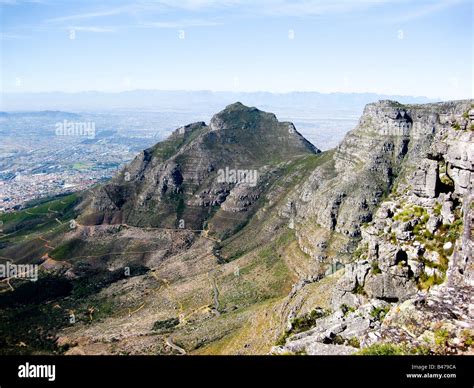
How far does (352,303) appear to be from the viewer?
39.9 metres

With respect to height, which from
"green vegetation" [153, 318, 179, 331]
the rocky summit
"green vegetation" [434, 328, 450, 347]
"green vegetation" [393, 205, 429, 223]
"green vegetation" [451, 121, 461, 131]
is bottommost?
"green vegetation" [153, 318, 179, 331]

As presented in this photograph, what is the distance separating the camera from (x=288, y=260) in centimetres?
12638

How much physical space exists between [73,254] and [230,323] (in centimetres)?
9497

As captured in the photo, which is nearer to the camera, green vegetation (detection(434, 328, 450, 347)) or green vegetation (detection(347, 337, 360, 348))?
green vegetation (detection(434, 328, 450, 347))

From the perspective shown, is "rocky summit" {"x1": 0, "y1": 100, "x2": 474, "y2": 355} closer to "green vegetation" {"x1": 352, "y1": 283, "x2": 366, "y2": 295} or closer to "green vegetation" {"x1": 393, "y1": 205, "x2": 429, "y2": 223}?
"green vegetation" {"x1": 393, "y1": 205, "x2": 429, "y2": 223}

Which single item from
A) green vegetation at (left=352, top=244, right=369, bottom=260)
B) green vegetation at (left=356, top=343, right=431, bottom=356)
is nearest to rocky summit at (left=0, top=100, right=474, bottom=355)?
green vegetation at (left=356, top=343, right=431, bottom=356)

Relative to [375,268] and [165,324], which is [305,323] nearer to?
[375,268]

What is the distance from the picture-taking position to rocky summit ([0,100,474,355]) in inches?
1089

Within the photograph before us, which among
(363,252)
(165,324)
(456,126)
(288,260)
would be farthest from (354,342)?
(288,260)

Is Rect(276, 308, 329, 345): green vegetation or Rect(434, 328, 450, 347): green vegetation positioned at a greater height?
Rect(434, 328, 450, 347): green vegetation

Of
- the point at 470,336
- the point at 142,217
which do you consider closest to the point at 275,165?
the point at 142,217

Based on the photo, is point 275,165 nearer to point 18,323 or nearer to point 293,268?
point 293,268

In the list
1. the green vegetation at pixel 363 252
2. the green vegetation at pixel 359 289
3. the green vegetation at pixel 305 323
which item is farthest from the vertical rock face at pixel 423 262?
the green vegetation at pixel 305 323
